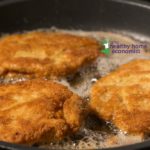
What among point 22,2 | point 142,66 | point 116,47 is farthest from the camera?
point 22,2

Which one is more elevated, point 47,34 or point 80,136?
point 47,34

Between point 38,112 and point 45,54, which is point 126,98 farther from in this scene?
point 45,54

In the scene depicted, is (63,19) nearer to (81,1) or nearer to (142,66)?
(81,1)

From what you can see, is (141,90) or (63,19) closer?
(141,90)

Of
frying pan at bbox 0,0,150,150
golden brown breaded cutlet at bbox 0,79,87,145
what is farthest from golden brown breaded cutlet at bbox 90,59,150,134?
frying pan at bbox 0,0,150,150

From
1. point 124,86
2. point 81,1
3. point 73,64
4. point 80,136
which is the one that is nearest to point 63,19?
point 81,1

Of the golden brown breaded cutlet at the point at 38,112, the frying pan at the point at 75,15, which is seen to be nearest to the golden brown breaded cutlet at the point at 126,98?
the golden brown breaded cutlet at the point at 38,112

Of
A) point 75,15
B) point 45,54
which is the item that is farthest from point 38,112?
point 75,15
